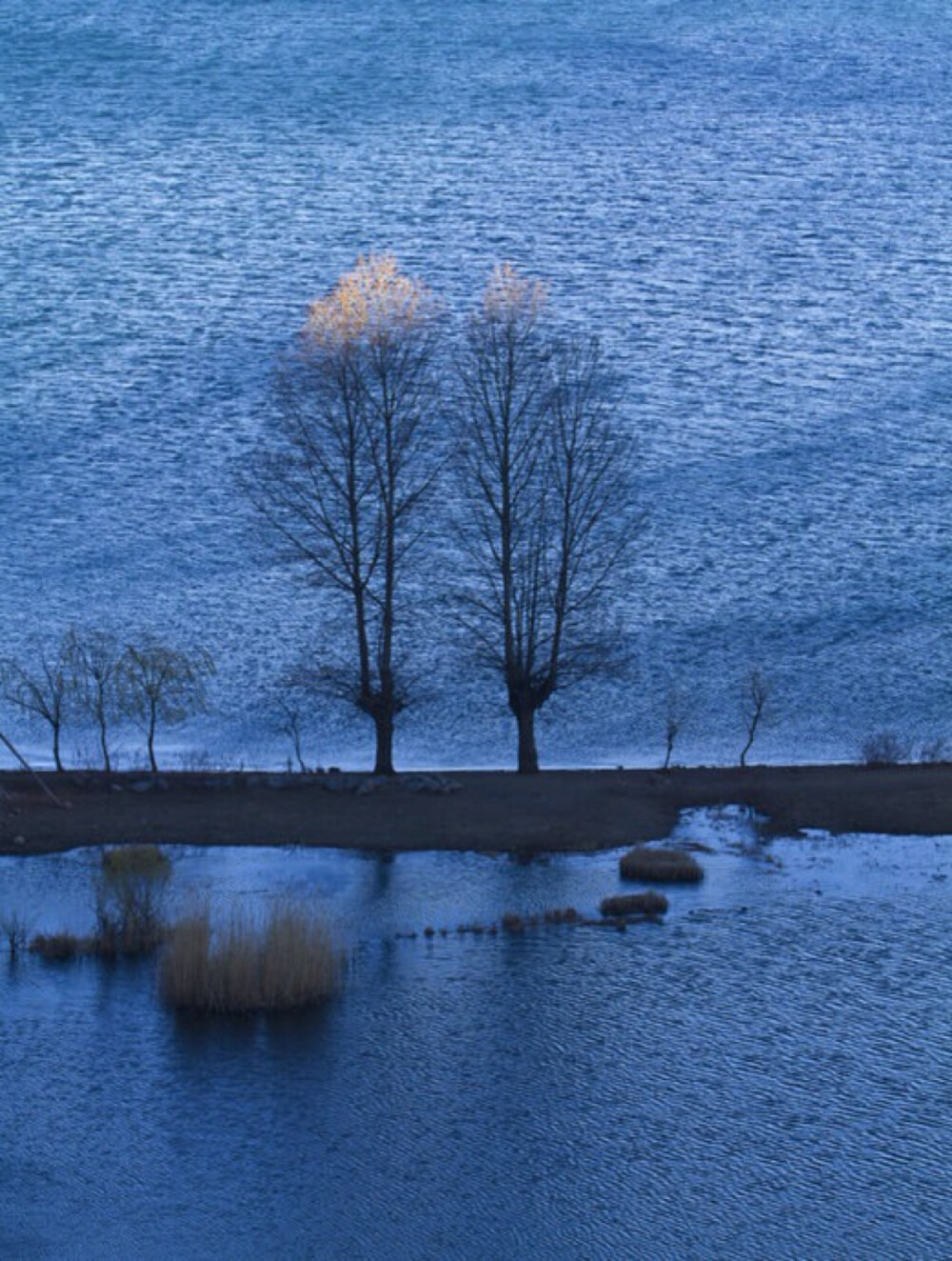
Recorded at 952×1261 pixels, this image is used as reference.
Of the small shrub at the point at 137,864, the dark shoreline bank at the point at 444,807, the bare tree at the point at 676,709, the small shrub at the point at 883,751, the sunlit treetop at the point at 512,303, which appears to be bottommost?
the small shrub at the point at 137,864

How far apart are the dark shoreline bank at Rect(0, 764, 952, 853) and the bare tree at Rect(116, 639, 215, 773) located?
4.01 metres

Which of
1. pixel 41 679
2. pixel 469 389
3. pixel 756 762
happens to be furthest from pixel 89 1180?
pixel 41 679

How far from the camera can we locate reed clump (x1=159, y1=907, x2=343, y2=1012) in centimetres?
2569

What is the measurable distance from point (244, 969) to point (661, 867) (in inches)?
366

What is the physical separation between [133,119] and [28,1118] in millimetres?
71122

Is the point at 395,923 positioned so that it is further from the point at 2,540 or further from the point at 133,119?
the point at 133,119

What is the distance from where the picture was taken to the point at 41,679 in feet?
172

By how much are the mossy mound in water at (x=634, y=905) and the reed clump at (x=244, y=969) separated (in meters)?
5.82

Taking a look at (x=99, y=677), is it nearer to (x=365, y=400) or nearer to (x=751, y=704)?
(x=365, y=400)

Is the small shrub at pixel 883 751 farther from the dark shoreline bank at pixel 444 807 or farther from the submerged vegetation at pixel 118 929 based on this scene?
the submerged vegetation at pixel 118 929

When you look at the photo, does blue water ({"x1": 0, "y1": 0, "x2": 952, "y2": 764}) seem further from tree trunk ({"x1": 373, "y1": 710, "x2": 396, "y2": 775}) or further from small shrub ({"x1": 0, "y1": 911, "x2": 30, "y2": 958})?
small shrub ({"x1": 0, "y1": 911, "x2": 30, "y2": 958})

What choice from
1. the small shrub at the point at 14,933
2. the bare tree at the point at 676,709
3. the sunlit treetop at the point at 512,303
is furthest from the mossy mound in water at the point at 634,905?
the bare tree at the point at 676,709

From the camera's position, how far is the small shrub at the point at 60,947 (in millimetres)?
28203

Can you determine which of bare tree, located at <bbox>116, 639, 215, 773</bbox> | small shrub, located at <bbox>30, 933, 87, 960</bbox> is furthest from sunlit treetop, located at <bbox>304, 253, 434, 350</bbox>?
small shrub, located at <bbox>30, 933, 87, 960</bbox>
